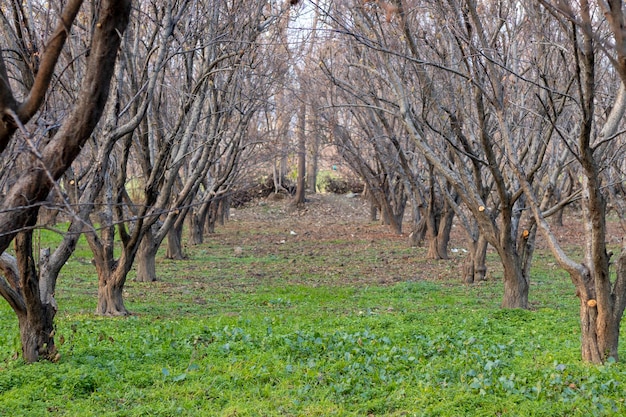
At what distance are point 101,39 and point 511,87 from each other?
860 cm

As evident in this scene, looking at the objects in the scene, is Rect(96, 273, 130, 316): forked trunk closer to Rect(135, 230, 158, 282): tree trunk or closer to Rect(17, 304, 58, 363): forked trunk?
Rect(17, 304, 58, 363): forked trunk

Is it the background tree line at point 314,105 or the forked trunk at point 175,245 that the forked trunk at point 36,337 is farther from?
the forked trunk at point 175,245

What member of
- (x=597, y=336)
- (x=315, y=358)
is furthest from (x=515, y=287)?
(x=315, y=358)

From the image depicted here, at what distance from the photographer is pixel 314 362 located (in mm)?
6250

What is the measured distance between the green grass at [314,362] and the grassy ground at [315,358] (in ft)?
0.05

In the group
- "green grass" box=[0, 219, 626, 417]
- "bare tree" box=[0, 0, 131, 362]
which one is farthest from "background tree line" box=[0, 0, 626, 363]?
"green grass" box=[0, 219, 626, 417]

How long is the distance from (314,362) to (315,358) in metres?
0.20

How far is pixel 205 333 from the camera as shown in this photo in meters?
7.43

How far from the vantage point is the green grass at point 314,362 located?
5.15 meters

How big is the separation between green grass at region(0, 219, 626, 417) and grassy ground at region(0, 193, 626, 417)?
2 cm

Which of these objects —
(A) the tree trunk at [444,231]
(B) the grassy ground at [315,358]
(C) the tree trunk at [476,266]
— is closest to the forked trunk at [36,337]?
(B) the grassy ground at [315,358]

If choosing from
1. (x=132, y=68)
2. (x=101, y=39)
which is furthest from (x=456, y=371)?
(x=132, y=68)

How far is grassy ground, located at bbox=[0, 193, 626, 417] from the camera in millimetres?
5164

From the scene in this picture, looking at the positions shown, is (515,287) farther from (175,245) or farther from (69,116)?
(175,245)
